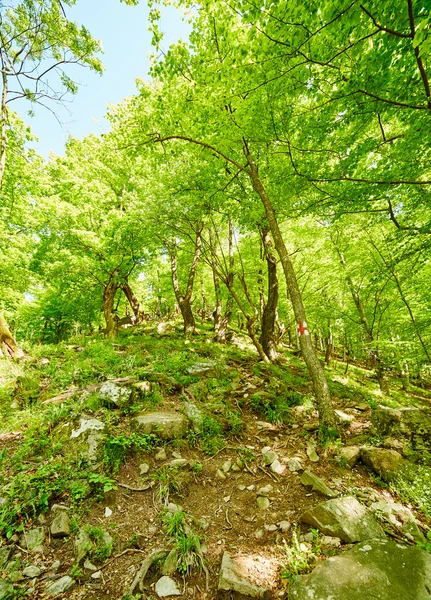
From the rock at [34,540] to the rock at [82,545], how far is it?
1.23 feet

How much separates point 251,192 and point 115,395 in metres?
7.27

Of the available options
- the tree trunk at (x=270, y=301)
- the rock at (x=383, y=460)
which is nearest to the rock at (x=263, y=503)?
the rock at (x=383, y=460)

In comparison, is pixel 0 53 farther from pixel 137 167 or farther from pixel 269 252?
pixel 269 252

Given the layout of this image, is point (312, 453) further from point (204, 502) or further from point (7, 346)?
point (7, 346)

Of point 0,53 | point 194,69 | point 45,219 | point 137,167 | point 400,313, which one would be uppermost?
point 137,167

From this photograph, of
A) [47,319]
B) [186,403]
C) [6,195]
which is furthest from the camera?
[47,319]

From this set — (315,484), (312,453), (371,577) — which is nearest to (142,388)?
(312,453)

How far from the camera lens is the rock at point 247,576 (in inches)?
95.7

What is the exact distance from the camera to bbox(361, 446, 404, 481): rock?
158 inches

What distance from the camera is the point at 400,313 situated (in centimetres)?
1023

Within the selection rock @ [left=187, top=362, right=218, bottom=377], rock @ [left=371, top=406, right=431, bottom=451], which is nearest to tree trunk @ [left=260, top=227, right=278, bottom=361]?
rock @ [left=187, top=362, right=218, bottom=377]

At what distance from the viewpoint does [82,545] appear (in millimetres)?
2865

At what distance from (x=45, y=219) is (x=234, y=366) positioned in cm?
1139

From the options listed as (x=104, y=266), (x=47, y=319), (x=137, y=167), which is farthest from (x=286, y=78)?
(x=47, y=319)
